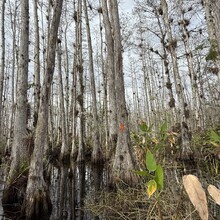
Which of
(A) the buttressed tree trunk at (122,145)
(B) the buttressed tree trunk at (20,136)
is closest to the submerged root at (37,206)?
(B) the buttressed tree trunk at (20,136)

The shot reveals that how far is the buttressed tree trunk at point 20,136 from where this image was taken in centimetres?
593

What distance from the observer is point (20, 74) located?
7.14 m

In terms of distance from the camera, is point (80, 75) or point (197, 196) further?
point (80, 75)

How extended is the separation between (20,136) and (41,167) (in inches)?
72.6

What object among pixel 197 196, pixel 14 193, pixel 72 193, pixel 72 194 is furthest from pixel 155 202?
pixel 72 193

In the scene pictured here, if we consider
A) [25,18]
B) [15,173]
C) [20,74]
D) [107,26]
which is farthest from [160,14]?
[15,173]

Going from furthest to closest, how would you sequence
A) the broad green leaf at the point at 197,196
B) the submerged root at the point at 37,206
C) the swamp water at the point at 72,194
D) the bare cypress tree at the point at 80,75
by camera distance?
the bare cypress tree at the point at 80,75 → the swamp water at the point at 72,194 → the submerged root at the point at 37,206 → the broad green leaf at the point at 197,196

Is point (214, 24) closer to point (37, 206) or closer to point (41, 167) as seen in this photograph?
point (41, 167)

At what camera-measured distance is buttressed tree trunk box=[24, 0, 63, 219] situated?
485cm

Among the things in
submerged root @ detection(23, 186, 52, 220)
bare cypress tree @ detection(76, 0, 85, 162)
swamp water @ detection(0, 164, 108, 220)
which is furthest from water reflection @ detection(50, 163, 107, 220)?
bare cypress tree @ detection(76, 0, 85, 162)

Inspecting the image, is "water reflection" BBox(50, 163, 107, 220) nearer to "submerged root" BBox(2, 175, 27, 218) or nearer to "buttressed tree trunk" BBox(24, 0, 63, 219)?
"buttressed tree trunk" BBox(24, 0, 63, 219)

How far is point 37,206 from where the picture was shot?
4867 mm

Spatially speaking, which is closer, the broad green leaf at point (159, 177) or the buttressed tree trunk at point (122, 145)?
the broad green leaf at point (159, 177)

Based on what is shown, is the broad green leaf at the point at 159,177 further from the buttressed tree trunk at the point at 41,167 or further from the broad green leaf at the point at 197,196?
the buttressed tree trunk at the point at 41,167
